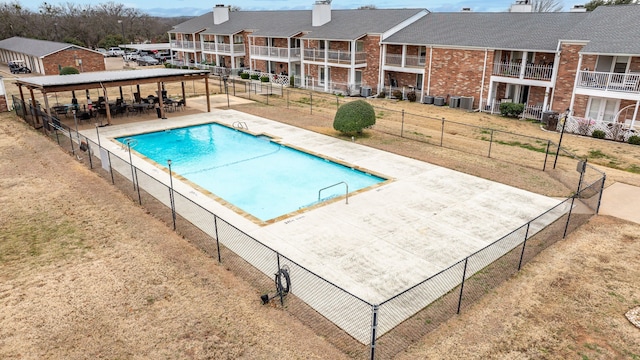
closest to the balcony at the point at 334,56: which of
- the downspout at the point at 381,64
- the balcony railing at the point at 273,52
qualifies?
the downspout at the point at 381,64

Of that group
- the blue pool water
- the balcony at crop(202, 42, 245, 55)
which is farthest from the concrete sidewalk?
the balcony at crop(202, 42, 245, 55)

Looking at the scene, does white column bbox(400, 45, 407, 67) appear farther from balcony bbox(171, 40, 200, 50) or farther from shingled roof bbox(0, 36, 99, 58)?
shingled roof bbox(0, 36, 99, 58)

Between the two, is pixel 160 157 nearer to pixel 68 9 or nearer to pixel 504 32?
pixel 504 32

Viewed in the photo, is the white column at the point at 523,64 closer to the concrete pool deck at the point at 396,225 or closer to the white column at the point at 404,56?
the white column at the point at 404,56

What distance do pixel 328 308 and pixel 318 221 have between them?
447 centimetres

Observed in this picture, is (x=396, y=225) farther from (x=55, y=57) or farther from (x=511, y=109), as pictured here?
(x=55, y=57)

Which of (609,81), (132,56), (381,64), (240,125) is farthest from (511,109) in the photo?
(132,56)

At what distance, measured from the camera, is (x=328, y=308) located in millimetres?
9016

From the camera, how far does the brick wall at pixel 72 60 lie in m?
47.4

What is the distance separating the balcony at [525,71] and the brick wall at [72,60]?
147ft

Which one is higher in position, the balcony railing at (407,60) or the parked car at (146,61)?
the balcony railing at (407,60)

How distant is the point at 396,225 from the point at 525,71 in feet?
→ 68.6

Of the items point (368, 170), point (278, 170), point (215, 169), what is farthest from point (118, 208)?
point (368, 170)

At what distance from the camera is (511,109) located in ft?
92.9
